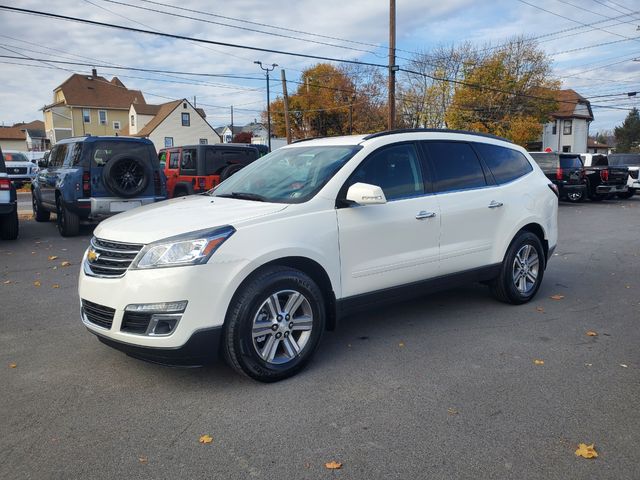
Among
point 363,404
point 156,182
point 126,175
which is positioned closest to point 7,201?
point 126,175

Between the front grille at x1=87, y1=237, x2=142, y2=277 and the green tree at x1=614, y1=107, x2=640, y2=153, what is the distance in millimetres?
98130

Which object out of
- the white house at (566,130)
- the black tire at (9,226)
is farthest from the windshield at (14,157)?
the white house at (566,130)

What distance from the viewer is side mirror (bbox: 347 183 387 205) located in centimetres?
388

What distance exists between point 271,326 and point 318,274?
0.57 metres

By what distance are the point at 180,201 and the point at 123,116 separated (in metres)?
66.3

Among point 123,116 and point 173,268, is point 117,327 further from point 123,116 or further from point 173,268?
point 123,116

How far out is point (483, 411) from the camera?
10.8ft

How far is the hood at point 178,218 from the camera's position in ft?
11.6

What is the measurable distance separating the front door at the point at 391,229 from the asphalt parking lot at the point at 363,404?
0.61 m

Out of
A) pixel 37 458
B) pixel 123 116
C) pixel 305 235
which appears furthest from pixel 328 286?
pixel 123 116

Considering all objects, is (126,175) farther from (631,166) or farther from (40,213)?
(631,166)

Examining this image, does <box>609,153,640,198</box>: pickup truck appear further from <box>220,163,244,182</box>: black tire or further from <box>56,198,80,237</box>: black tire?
<box>56,198,80,237</box>: black tire

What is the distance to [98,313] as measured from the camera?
367cm

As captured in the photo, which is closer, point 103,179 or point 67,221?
point 103,179
